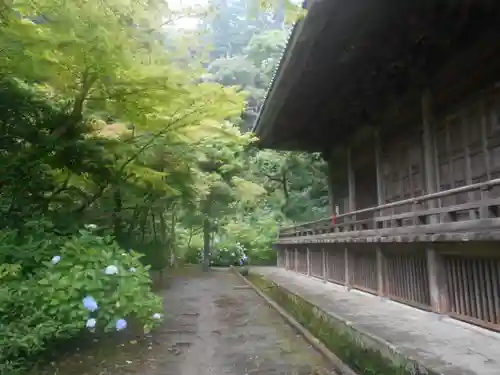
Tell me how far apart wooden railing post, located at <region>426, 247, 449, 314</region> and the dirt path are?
2.42m

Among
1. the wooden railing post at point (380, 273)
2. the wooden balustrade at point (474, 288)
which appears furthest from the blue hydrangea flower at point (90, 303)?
the wooden railing post at point (380, 273)

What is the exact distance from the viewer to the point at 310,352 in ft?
20.0

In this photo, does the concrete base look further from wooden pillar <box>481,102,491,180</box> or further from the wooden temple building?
wooden pillar <box>481,102,491,180</box>

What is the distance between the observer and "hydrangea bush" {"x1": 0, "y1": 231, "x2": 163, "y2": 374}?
478cm

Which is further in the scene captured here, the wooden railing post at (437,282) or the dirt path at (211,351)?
the wooden railing post at (437,282)

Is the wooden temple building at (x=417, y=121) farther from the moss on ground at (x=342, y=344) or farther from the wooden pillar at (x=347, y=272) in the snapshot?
the moss on ground at (x=342, y=344)

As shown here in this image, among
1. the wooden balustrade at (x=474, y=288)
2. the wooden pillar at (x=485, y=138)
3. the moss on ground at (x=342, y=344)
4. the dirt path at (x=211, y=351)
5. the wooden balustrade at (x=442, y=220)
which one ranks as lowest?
the dirt path at (x=211, y=351)

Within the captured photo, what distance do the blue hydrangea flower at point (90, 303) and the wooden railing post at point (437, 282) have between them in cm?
537

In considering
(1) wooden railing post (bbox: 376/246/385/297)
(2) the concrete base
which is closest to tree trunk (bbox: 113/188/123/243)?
(2) the concrete base

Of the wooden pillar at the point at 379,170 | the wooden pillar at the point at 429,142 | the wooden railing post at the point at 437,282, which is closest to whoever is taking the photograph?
the wooden railing post at the point at 437,282

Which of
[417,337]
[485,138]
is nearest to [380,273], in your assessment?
[485,138]

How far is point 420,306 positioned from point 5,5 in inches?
301

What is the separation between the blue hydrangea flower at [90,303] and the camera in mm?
4980

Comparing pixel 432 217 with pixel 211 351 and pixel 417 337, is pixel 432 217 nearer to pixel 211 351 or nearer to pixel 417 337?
pixel 417 337
